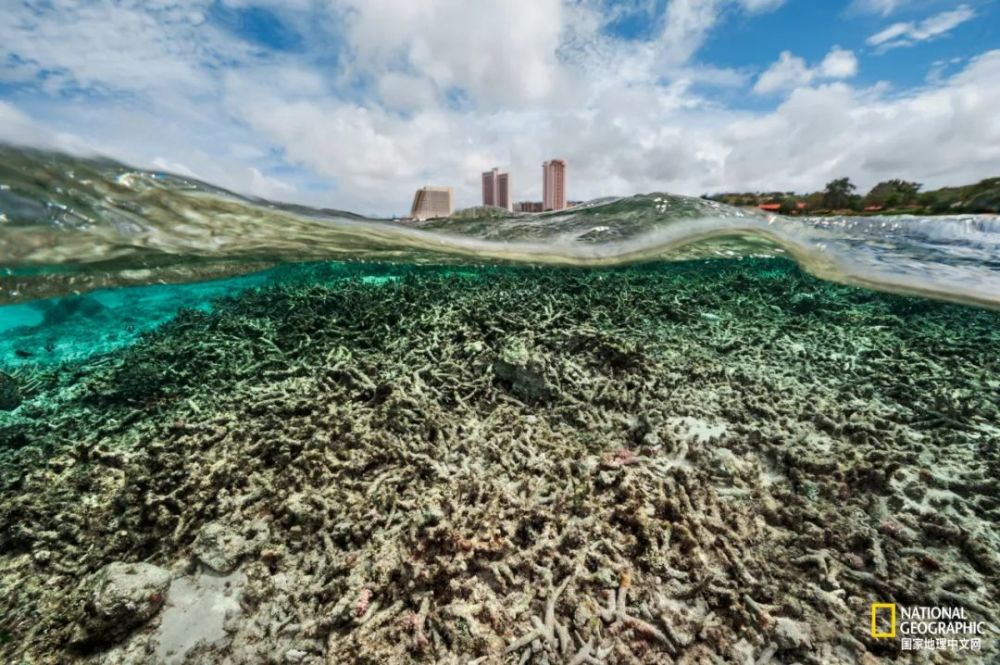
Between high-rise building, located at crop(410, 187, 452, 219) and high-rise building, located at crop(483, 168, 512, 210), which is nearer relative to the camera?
high-rise building, located at crop(410, 187, 452, 219)

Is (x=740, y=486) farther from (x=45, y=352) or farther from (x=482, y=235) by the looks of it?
(x=45, y=352)

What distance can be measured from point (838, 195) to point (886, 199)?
3.45 ft

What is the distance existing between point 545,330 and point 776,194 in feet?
30.8

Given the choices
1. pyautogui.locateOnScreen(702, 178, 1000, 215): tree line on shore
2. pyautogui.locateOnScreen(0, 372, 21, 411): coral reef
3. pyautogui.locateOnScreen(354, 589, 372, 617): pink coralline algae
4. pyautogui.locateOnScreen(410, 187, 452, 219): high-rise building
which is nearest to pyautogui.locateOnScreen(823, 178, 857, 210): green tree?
pyautogui.locateOnScreen(702, 178, 1000, 215): tree line on shore

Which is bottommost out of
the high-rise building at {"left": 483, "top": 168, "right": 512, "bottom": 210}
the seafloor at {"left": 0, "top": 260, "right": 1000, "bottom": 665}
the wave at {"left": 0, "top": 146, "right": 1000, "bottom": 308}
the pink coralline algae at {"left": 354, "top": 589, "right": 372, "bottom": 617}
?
the pink coralline algae at {"left": 354, "top": 589, "right": 372, "bottom": 617}

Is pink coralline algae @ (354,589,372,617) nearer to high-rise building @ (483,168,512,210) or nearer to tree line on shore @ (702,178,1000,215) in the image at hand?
tree line on shore @ (702,178,1000,215)

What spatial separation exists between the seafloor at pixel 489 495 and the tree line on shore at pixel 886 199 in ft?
14.1

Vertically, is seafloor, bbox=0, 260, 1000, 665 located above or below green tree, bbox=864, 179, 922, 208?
below

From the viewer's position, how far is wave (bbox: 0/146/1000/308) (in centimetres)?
701

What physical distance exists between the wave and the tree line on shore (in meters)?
0.35

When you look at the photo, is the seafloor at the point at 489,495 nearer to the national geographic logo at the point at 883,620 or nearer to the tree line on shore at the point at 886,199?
the national geographic logo at the point at 883,620

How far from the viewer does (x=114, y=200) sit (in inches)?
283

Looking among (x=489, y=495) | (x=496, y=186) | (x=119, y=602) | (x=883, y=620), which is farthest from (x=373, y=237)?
(x=496, y=186)

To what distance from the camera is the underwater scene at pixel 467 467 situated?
326cm
